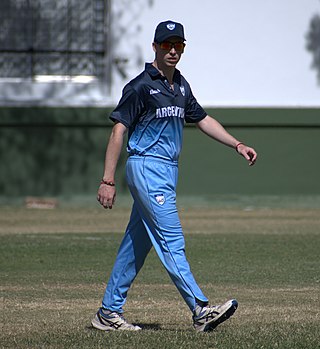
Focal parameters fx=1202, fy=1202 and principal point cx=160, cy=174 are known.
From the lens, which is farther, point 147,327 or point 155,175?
point 147,327

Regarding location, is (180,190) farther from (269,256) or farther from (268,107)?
(269,256)

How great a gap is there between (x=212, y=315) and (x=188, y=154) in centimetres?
1471

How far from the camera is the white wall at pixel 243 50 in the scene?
22562mm

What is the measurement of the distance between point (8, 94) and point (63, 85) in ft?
3.44

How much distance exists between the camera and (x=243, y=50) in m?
22.8

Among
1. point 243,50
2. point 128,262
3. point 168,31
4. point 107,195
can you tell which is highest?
point 168,31

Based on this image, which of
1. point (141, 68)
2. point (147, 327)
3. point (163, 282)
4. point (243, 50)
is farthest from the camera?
point (243, 50)

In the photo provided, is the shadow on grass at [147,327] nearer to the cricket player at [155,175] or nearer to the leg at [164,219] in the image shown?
the cricket player at [155,175]

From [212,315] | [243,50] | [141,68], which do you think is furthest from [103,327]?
[243,50]

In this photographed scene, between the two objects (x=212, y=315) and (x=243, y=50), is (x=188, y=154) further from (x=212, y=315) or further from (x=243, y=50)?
(x=212, y=315)

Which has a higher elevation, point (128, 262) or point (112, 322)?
point (128, 262)

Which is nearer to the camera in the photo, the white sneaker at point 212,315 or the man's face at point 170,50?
the white sneaker at point 212,315

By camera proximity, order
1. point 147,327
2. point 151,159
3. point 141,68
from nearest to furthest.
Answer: point 151,159 < point 147,327 < point 141,68

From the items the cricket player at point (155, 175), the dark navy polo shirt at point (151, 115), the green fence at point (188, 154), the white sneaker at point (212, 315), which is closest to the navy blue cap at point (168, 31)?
the cricket player at point (155, 175)
